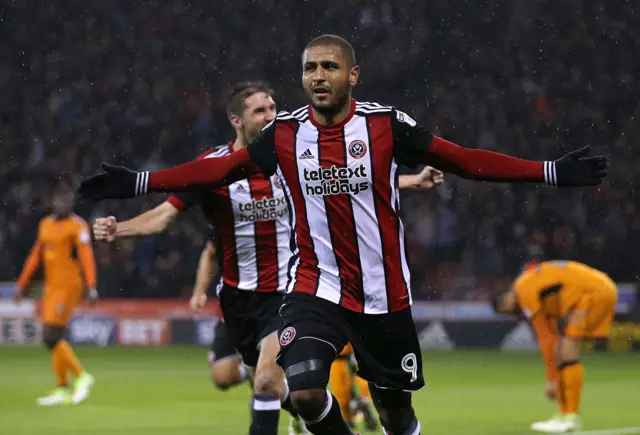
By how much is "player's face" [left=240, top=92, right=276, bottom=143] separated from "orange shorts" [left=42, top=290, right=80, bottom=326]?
18.8ft

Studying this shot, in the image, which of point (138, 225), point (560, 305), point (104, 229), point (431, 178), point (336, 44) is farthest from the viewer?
point (560, 305)

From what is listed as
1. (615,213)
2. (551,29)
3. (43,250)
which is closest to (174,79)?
(551,29)

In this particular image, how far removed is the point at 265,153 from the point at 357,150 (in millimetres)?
423

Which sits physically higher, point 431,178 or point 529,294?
point 431,178

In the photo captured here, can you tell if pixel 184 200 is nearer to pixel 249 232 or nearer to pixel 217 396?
pixel 249 232

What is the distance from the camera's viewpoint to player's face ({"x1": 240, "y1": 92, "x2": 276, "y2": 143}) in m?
7.66

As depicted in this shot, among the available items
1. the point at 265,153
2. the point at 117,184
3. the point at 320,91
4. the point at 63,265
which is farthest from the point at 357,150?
the point at 63,265

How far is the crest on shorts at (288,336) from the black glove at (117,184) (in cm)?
88

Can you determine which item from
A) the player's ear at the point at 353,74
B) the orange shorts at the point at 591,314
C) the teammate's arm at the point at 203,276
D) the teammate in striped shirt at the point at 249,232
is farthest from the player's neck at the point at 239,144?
the orange shorts at the point at 591,314

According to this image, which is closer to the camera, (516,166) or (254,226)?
(516,166)

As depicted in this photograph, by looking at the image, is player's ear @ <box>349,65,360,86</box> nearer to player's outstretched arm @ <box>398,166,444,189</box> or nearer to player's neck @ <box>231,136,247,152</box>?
player's outstretched arm @ <box>398,166,444,189</box>

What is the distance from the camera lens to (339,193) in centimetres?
570

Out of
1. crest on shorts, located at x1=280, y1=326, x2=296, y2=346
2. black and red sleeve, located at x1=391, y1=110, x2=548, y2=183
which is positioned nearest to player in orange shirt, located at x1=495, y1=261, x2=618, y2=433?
black and red sleeve, located at x1=391, y1=110, x2=548, y2=183

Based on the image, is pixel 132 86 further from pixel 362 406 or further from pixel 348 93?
pixel 348 93
